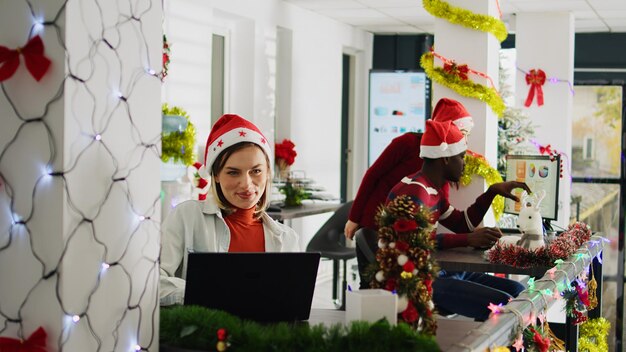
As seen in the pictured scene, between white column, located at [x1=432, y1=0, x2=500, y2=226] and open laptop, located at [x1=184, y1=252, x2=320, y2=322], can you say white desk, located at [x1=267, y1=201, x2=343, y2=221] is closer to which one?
white column, located at [x1=432, y1=0, x2=500, y2=226]

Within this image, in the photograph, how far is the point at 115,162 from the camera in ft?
6.30

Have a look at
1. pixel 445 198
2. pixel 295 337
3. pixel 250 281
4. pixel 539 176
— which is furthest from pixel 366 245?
pixel 295 337

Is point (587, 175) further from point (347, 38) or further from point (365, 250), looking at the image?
point (365, 250)

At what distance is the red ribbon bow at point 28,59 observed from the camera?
175 cm

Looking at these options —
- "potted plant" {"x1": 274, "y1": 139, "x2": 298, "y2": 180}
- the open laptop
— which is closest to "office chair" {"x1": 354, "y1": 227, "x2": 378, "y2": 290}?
the open laptop

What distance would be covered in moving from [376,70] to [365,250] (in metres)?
6.55

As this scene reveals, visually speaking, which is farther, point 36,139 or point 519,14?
point 519,14

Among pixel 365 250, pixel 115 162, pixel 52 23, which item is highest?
pixel 52 23

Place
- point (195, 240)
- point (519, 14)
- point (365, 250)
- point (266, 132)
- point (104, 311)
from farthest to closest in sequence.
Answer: point (519, 14), point (266, 132), point (365, 250), point (195, 240), point (104, 311)

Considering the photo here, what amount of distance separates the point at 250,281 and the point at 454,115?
290cm

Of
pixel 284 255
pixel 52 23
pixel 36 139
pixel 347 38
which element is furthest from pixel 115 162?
pixel 347 38

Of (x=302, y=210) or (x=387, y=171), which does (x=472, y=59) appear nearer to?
(x=387, y=171)

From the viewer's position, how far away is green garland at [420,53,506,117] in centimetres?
557

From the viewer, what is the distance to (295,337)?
1915 millimetres
